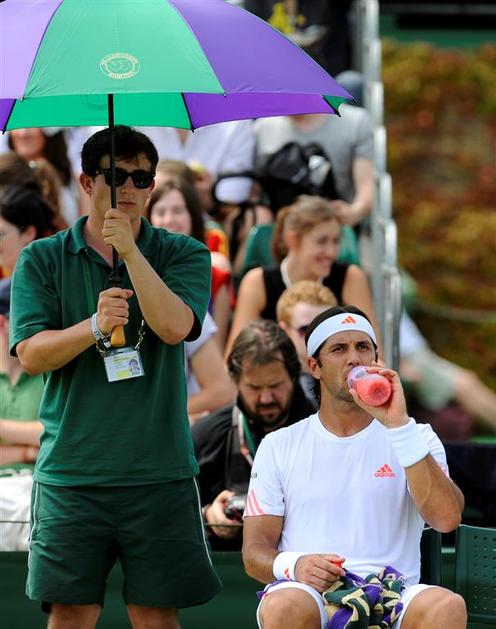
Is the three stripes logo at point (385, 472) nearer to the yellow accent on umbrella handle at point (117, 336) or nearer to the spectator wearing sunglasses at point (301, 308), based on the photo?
the yellow accent on umbrella handle at point (117, 336)

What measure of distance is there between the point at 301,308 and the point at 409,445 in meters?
2.02

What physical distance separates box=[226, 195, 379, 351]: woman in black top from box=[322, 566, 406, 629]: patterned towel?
2595mm

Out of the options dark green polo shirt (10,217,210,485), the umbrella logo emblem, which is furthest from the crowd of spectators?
the umbrella logo emblem

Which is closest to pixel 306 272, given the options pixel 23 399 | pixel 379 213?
pixel 379 213

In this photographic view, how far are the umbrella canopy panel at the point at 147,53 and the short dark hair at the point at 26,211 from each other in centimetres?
197

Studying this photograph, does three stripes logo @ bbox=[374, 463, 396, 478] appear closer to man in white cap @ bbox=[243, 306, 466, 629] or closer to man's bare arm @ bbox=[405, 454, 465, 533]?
man in white cap @ bbox=[243, 306, 466, 629]

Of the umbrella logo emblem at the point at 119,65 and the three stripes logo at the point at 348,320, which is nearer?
the umbrella logo emblem at the point at 119,65

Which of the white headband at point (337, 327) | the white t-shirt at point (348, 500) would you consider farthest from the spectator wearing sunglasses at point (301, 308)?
the white t-shirt at point (348, 500)

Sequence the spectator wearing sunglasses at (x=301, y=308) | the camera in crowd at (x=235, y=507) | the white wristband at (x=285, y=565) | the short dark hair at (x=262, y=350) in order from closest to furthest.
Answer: the white wristband at (x=285, y=565) → the camera in crowd at (x=235, y=507) → the short dark hair at (x=262, y=350) → the spectator wearing sunglasses at (x=301, y=308)

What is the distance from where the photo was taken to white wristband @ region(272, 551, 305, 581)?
398 cm

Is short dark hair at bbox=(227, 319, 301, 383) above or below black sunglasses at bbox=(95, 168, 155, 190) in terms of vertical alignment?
below

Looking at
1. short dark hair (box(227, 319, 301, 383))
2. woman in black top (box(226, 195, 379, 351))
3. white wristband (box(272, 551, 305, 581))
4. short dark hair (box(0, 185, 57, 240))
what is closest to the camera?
white wristband (box(272, 551, 305, 581))

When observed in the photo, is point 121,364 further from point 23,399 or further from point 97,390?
point 23,399

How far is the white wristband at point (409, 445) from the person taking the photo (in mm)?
3936
